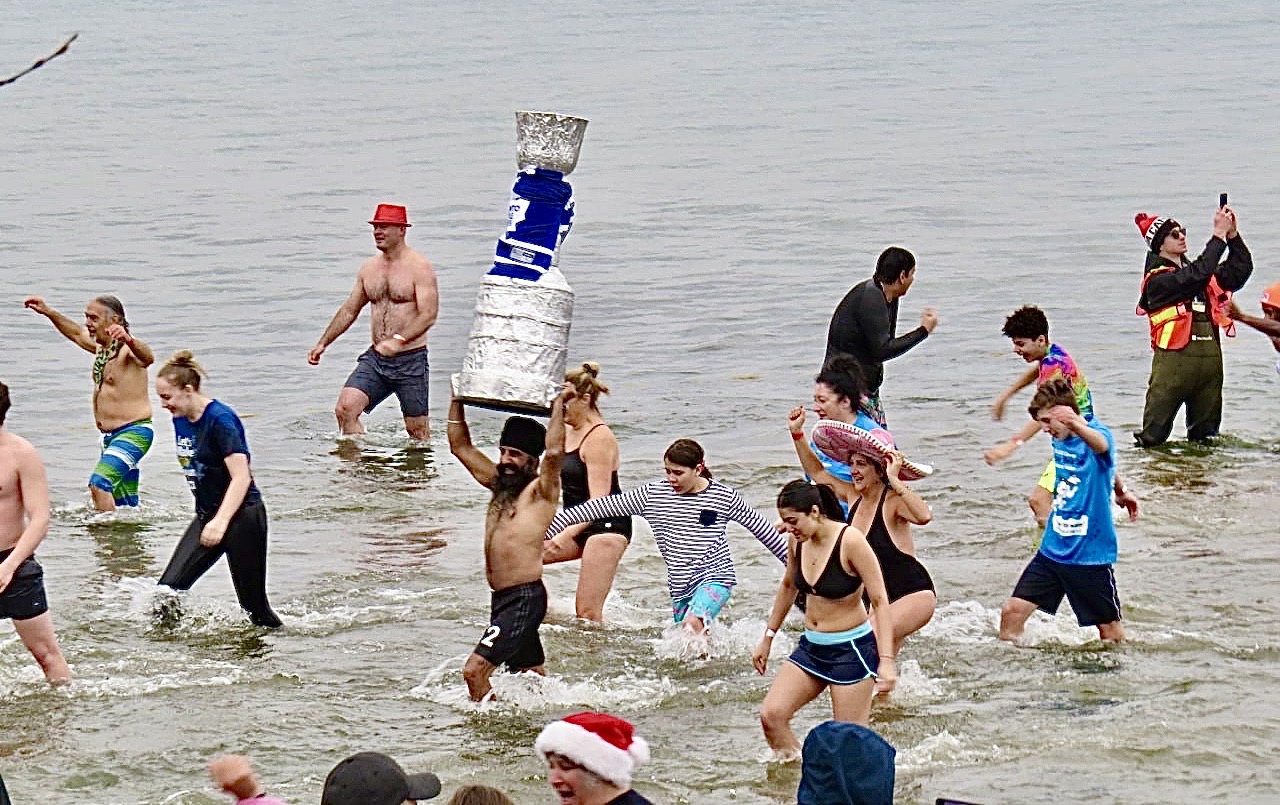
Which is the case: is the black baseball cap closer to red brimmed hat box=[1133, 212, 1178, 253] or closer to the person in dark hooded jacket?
the person in dark hooded jacket

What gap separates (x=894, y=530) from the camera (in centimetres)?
881

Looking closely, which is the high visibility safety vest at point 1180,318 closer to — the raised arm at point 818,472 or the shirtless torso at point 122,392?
the raised arm at point 818,472

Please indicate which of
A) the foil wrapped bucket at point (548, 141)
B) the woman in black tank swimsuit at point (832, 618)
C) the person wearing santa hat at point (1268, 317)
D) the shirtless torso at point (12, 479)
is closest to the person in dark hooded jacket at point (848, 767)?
the woman in black tank swimsuit at point (832, 618)

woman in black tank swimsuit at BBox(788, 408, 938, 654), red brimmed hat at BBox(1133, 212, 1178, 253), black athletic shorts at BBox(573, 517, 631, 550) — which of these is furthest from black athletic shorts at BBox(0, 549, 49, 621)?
red brimmed hat at BBox(1133, 212, 1178, 253)

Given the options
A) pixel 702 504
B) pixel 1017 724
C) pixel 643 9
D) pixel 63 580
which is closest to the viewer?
pixel 1017 724

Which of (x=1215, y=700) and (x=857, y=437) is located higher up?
(x=857, y=437)

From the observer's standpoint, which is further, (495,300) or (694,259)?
(694,259)

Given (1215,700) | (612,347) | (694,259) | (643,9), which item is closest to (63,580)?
(1215,700)

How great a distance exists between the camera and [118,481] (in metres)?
13.3

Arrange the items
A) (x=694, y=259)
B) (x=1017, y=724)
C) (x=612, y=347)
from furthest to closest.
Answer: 1. (x=694, y=259)
2. (x=612, y=347)
3. (x=1017, y=724)

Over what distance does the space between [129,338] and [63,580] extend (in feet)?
5.40

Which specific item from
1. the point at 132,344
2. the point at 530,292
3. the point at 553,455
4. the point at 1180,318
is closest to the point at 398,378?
the point at 132,344

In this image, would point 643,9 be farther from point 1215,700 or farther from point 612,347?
point 1215,700

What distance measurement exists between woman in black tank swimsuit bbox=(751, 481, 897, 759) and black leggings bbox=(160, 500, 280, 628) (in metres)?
3.31
